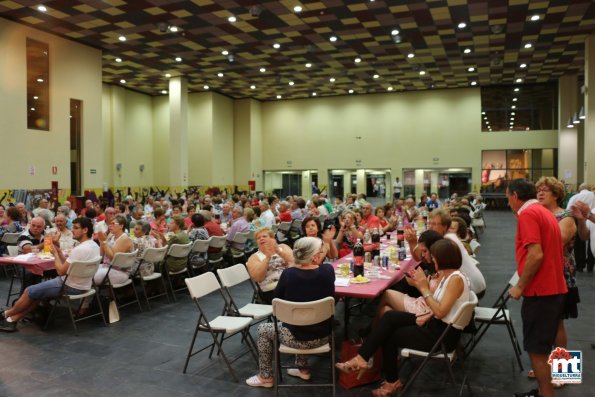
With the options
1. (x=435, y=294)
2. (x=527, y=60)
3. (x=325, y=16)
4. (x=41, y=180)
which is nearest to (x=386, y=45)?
(x=325, y=16)

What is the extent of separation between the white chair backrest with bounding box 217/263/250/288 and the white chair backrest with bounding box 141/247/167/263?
170cm

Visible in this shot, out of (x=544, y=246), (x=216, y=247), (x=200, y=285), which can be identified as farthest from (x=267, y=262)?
(x=216, y=247)

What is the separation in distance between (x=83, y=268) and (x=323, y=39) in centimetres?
1242

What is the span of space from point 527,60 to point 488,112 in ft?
16.5

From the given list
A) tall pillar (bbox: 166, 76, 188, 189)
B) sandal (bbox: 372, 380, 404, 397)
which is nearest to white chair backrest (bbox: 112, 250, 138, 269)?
sandal (bbox: 372, 380, 404, 397)

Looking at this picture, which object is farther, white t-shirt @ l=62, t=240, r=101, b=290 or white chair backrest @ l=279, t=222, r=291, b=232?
white chair backrest @ l=279, t=222, r=291, b=232

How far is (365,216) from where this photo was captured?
329 inches

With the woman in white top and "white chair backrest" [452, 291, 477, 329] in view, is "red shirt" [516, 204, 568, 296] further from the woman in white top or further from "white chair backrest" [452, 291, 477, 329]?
the woman in white top

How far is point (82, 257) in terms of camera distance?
204 inches

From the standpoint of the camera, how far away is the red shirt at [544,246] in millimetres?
3123

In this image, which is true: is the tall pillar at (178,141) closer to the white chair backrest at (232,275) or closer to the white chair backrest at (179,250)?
the white chair backrest at (179,250)

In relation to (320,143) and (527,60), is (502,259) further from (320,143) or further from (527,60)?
(320,143)

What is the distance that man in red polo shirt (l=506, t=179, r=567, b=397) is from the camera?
311 centimetres
